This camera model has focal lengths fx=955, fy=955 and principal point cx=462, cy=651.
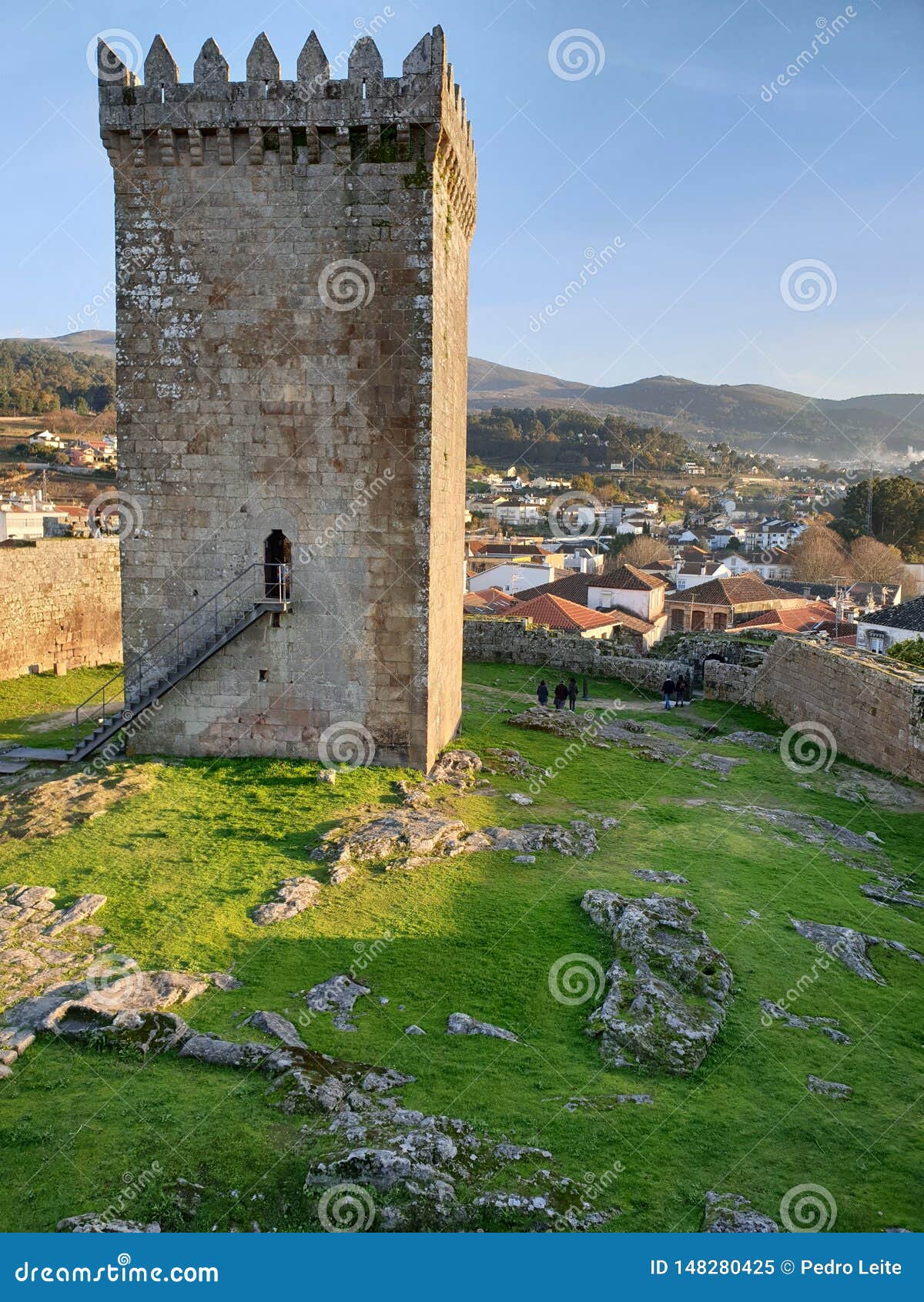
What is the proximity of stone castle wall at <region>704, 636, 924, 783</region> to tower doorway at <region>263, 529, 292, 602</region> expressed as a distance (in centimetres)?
1199

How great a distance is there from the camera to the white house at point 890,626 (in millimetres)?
39531

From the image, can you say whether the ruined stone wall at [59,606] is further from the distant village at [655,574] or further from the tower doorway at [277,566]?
the distant village at [655,574]

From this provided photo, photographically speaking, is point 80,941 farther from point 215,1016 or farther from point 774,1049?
point 774,1049

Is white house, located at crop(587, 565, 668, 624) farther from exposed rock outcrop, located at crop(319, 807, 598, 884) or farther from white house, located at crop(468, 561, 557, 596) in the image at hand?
exposed rock outcrop, located at crop(319, 807, 598, 884)

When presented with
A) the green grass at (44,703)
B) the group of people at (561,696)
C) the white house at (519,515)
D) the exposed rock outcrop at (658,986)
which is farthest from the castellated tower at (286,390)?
the white house at (519,515)

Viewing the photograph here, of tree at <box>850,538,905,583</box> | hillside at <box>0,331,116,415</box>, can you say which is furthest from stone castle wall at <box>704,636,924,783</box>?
hillside at <box>0,331,116,415</box>

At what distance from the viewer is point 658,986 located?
9.05 metres

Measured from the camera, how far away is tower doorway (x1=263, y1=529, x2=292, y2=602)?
15.7 meters

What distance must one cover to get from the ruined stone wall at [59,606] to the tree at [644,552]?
69581 mm

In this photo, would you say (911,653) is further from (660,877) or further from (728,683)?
(660,877)

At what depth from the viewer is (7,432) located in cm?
9450

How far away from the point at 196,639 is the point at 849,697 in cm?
1401

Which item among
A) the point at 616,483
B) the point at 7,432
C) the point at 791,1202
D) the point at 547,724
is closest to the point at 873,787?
the point at 547,724

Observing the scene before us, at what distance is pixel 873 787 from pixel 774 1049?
1137cm
